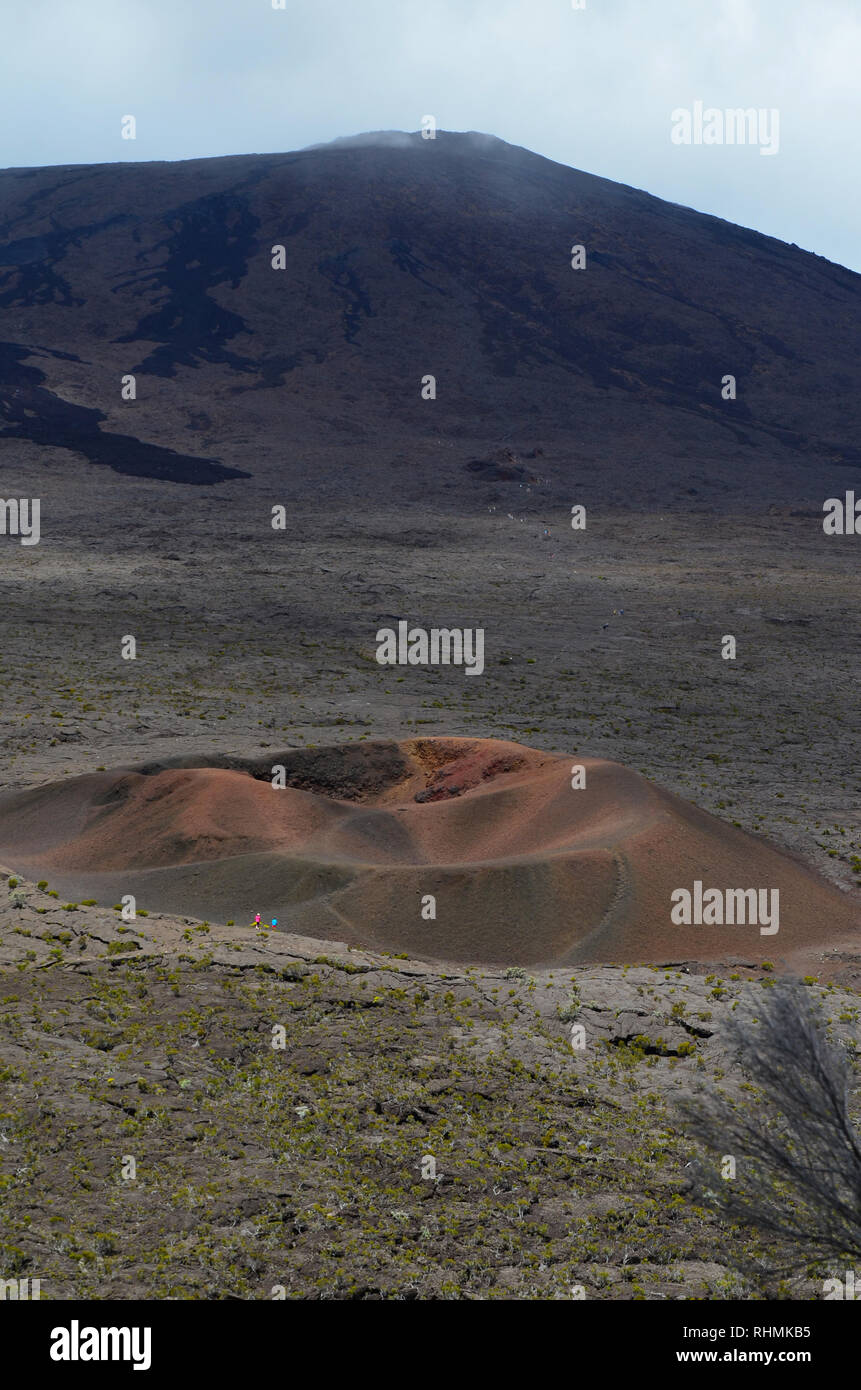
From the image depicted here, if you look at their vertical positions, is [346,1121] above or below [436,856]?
below

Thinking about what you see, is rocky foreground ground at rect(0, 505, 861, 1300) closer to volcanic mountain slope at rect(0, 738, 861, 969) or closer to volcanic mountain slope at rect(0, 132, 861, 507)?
volcanic mountain slope at rect(0, 738, 861, 969)

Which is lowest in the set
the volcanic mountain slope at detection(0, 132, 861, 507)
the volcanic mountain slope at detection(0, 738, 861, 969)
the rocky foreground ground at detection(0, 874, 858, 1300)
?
the rocky foreground ground at detection(0, 874, 858, 1300)

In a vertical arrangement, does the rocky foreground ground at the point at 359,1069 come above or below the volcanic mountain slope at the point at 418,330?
below

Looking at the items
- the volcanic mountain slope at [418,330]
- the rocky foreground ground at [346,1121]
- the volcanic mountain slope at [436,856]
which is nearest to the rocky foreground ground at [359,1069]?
the rocky foreground ground at [346,1121]

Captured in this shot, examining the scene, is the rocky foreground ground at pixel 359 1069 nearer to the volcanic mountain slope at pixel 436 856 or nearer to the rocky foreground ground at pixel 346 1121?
the rocky foreground ground at pixel 346 1121

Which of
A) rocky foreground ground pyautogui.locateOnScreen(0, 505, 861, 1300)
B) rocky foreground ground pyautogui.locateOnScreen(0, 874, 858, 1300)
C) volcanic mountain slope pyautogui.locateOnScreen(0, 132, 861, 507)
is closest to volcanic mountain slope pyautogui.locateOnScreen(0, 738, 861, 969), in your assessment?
rocky foreground ground pyautogui.locateOnScreen(0, 505, 861, 1300)

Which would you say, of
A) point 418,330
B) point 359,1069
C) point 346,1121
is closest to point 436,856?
point 359,1069

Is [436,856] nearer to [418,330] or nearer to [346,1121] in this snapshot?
[346,1121]
